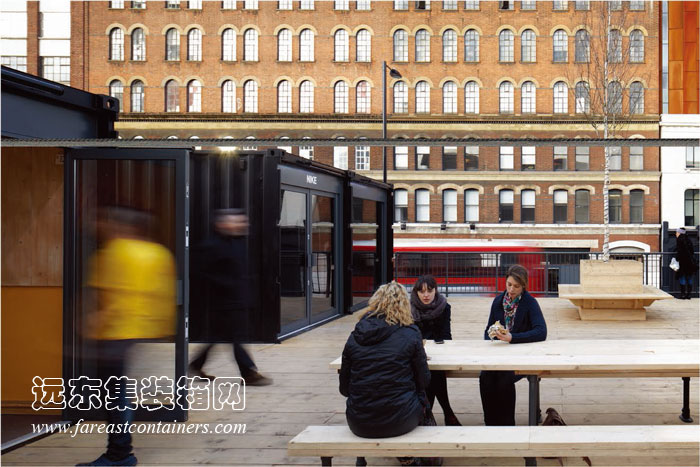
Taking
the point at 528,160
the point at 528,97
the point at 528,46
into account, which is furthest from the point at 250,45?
the point at 528,160

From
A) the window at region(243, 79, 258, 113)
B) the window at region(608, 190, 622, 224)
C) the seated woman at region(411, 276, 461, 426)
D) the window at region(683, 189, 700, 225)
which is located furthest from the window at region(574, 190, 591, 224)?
the seated woman at region(411, 276, 461, 426)

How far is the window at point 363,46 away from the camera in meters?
40.0

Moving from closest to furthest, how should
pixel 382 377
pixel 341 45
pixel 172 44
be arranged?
pixel 382 377, pixel 341 45, pixel 172 44

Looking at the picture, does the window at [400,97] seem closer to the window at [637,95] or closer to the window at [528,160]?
the window at [528,160]

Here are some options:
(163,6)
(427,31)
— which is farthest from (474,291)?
(163,6)

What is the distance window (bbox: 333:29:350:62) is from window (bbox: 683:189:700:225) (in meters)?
20.9

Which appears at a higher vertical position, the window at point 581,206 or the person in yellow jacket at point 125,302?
the window at point 581,206

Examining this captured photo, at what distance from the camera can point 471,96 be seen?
39781mm

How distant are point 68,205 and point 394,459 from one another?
149 inches

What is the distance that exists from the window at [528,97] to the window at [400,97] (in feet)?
21.8

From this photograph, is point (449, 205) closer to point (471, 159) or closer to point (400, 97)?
point (471, 159)

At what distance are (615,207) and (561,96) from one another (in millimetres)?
7041

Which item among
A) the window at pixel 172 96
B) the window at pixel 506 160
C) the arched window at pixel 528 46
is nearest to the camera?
the window at pixel 506 160

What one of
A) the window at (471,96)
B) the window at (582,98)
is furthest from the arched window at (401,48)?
the window at (582,98)
